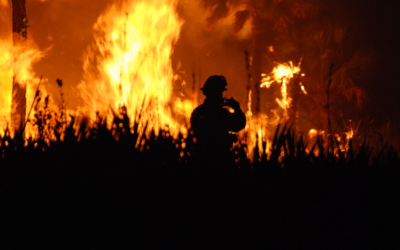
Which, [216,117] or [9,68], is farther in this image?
[9,68]

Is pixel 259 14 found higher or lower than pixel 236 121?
higher

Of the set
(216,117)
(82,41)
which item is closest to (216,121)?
(216,117)

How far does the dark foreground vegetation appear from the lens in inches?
107

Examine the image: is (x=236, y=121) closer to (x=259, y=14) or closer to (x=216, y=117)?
(x=216, y=117)

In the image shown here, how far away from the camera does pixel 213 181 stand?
301cm

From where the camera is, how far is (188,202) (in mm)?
2883

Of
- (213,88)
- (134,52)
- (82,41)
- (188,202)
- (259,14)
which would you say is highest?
(82,41)

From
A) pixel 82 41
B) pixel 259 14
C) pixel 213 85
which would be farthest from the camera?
pixel 82 41

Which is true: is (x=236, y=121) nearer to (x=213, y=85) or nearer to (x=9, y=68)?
(x=213, y=85)

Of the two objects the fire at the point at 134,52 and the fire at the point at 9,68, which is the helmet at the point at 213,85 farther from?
the fire at the point at 134,52

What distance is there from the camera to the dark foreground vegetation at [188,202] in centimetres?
273

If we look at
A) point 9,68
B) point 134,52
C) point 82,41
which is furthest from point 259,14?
point 82,41

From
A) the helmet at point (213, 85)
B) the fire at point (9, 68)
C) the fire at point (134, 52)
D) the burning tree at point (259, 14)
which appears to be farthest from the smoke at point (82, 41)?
the helmet at point (213, 85)

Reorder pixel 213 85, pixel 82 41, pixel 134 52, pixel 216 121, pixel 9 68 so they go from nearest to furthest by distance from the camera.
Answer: pixel 216 121, pixel 213 85, pixel 9 68, pixel 134 52, pixel 82 41
